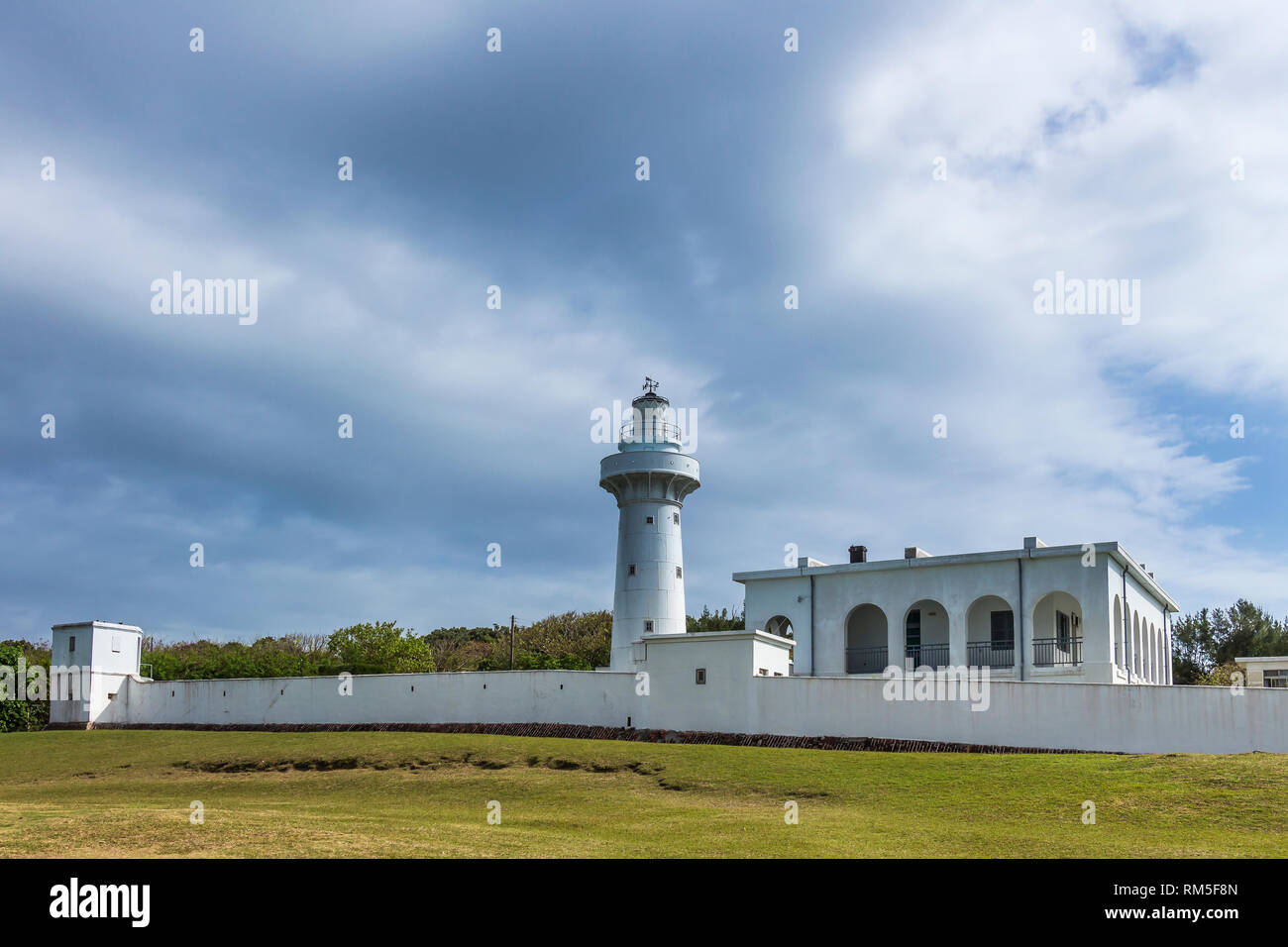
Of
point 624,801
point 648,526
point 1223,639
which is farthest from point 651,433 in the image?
point 1223,639

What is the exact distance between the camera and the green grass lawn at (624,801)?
1277 cm

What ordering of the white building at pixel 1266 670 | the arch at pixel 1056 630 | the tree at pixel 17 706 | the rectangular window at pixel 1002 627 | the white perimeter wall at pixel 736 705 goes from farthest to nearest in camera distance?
the white building at pixel 1266 670, the tree at pixel 17 706, the rectangular window at pixel 1002 627, the arch at pixel 1056 630, the white perimeter wall at pixel 736 705

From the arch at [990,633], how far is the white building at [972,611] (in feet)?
0.10

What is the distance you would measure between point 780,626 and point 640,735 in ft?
26.9

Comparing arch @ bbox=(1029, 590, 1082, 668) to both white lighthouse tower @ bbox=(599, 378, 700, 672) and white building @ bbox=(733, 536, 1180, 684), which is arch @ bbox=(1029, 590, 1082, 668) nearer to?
white building @ bbox=(733, 536, 1180, 684)

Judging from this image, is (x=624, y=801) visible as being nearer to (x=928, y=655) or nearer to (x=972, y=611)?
(x=928, y=655)

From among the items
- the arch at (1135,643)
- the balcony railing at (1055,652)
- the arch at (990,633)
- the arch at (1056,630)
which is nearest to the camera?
the balcony railing at (1055,652)

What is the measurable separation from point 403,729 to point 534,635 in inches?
1185

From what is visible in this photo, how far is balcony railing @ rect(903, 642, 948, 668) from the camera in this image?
32625 millimetres

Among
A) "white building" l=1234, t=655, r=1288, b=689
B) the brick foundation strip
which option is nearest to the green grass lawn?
the brick foundation strip

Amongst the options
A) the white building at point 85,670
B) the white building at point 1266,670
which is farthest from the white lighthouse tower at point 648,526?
the white building at point 1266,670

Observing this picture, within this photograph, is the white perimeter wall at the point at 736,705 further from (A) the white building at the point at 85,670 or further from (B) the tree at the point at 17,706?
(B) the tree at the point at 17,706
